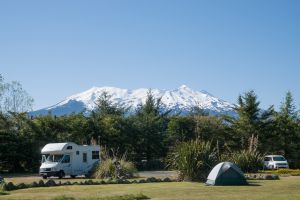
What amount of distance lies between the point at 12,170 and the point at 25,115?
15.1ft

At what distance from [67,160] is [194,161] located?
389 inches

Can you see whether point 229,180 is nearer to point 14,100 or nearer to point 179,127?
point 179,127

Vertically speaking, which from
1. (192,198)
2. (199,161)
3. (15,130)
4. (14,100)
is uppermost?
(14,100)

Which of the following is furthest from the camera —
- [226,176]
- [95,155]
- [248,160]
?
[95,155]

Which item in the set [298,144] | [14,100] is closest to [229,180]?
[298,144]

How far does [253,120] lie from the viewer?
154 ft

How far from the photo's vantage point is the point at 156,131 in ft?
160

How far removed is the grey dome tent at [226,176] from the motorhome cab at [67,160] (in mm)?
11583

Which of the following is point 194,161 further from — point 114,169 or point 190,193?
point 190,193

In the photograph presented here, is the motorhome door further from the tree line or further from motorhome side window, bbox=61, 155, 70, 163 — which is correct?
the tree line

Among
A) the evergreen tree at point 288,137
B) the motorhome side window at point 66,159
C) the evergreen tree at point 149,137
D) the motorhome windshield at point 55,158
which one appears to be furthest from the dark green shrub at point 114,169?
the evergreen tree at point 288,137

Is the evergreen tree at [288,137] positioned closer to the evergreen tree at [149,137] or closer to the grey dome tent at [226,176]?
the evergreen tree at [149,137]

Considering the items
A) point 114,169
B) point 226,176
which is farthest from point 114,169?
point 226,176

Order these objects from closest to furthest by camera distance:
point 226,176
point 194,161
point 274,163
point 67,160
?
point 226,176, point 194,161, point 67,160, point 274,163
